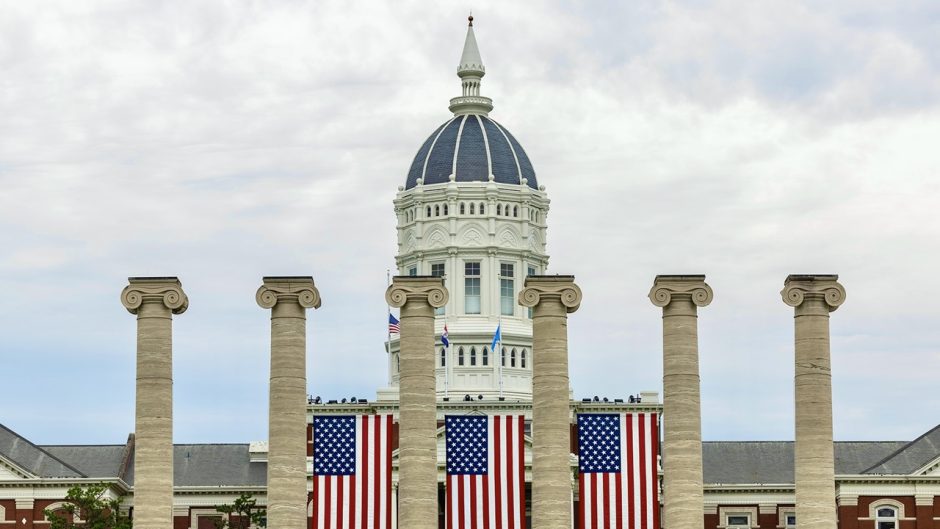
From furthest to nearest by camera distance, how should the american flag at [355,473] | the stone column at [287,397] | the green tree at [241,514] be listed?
the green tree at [241,514]
the american flag at [355,473]
the stone column at [287,397]

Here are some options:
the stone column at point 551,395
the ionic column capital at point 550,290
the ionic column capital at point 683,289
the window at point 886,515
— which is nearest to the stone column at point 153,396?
the ionic column capital at point 550,290

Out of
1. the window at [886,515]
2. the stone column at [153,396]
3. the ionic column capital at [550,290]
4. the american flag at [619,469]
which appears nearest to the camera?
the stone column at [153,396]

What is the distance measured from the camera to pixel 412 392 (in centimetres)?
11944

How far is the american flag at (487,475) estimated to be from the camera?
12000 cm

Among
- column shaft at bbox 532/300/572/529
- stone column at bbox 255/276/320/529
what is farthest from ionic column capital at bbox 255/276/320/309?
column shaft at bbox 532/300/572/529

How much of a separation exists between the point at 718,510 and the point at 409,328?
67552 mm

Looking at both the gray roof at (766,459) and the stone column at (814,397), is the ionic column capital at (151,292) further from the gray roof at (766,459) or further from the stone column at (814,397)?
the gray roof at (766,459)

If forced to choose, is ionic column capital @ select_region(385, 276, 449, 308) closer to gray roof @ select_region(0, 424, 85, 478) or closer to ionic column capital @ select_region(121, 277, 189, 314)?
ionic column capital @ select_region(121, 277, 189, 314)

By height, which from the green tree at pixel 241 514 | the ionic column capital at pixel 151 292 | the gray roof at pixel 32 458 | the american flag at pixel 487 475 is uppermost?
the ionic column capital at pixel 151 292

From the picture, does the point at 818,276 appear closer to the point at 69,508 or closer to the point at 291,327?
the point at 291,327

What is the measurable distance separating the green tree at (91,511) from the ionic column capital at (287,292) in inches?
1829

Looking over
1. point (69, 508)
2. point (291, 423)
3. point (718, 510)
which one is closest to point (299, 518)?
point (291, 423)

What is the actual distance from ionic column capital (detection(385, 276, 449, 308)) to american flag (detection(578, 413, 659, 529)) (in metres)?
9.05

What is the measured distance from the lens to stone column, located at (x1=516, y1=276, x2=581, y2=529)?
119 metres
